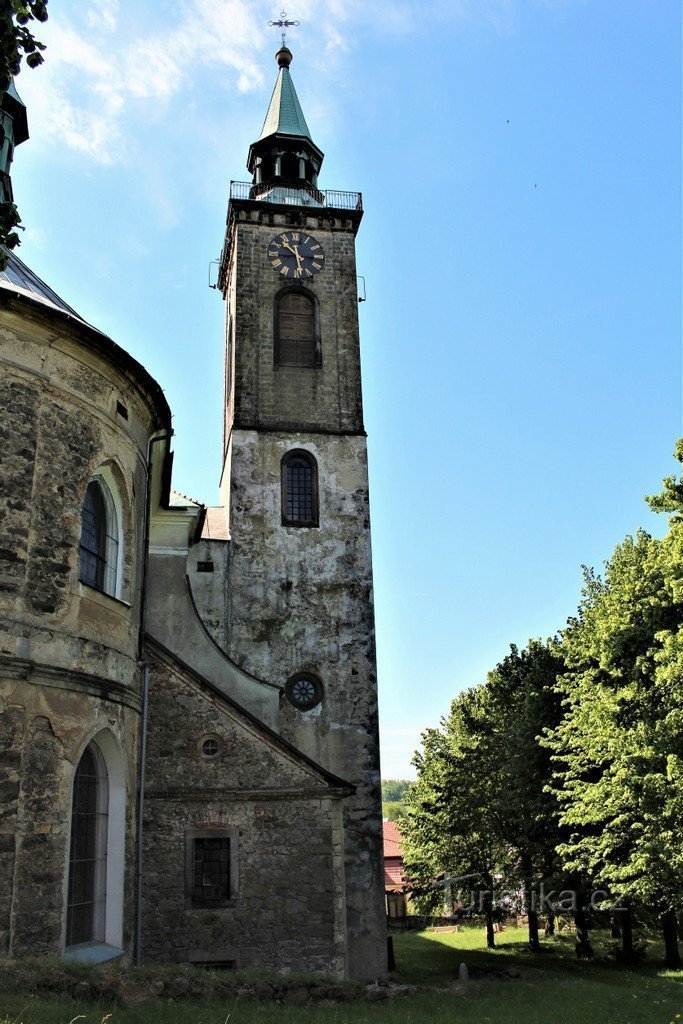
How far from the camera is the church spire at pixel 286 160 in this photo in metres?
26.4

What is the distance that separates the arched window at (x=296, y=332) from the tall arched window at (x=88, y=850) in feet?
46.3

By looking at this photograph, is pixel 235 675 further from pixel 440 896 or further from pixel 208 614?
pixel 440 896

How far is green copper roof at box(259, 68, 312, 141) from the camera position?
27500 mm

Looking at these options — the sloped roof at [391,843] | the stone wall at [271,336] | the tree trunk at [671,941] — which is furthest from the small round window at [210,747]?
the sloped roof at [391,843]

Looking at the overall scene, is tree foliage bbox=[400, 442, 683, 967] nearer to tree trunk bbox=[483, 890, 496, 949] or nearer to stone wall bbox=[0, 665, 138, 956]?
tree trunk bbox=[483, 890, 496, 949]

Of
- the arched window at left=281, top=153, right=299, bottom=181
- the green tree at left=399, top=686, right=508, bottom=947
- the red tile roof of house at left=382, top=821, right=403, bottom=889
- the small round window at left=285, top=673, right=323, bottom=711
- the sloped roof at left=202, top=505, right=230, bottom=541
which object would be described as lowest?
the red tile roof of house at left=382, top=821, right=403, bottom=889

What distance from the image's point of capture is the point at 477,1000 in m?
15.8

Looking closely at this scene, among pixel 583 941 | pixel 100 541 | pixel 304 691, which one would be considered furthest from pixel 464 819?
pixel 100 541

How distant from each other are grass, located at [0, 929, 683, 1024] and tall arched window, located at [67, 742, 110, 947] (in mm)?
2403

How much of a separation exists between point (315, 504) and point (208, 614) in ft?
13.0

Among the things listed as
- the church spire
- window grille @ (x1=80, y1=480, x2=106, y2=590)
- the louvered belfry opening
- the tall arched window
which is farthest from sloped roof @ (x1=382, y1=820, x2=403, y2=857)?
window grille @ (x1=80, y1=480, x2=106, y2=590)

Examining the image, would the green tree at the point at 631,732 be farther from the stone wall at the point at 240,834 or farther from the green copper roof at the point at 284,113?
the green copper roof at the point at 284,113

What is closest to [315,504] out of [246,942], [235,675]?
[235,675]

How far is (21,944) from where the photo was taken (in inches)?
375
